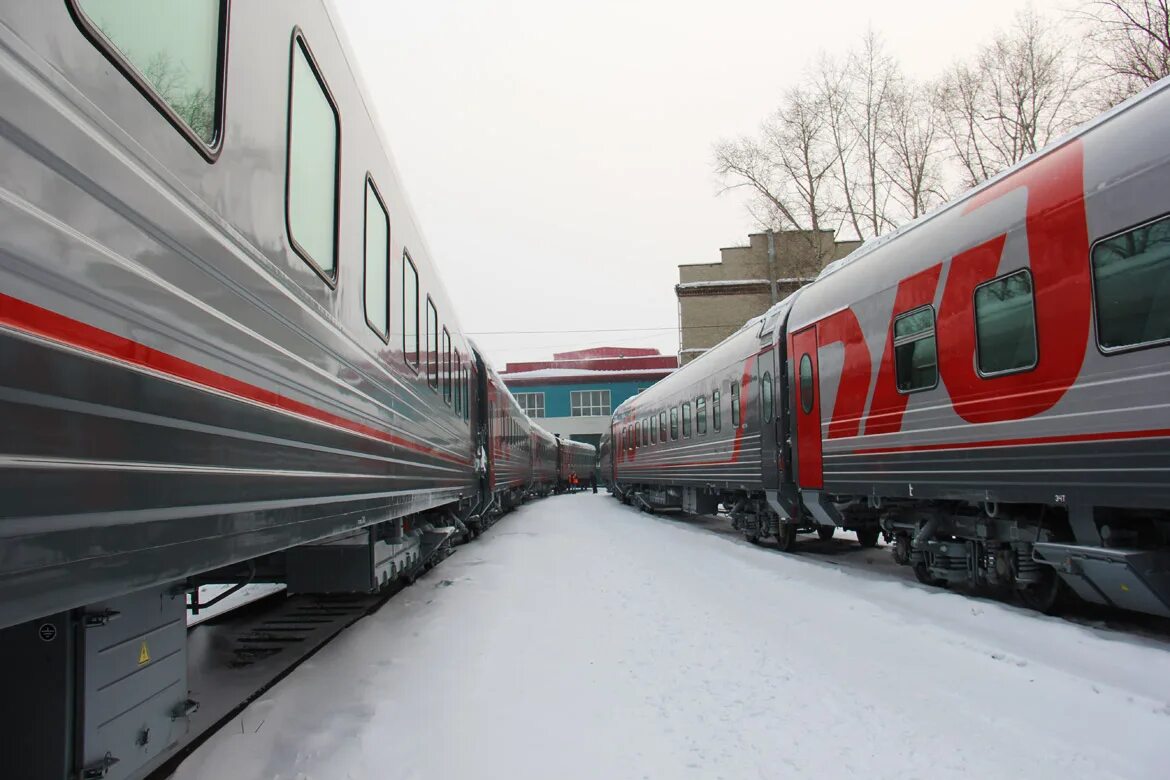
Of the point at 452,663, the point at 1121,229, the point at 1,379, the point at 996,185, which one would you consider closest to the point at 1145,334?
the point at 1121,229

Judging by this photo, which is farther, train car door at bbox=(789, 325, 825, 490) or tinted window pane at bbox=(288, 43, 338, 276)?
train car door at bbox=(789, 325, 825, 490)

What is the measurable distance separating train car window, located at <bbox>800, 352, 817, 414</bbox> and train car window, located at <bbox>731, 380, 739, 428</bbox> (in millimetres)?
2379

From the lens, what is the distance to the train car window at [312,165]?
9.66ft

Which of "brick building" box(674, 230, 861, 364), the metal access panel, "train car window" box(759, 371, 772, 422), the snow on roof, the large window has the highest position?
"brick building" box(674, 230, 861, 364)

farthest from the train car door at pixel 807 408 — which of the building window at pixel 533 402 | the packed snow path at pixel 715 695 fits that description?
the building window at pixel 533 402

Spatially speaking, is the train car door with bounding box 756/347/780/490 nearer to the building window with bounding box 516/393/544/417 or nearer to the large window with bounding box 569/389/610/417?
the large window with bounding box 569/389/610/417

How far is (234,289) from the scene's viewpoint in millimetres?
2260

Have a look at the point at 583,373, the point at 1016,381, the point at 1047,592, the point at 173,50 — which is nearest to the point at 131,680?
the point at 173,50

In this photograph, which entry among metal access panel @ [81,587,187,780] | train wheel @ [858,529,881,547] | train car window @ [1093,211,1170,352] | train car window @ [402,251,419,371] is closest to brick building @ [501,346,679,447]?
train wheel @ [858,529,881,547]

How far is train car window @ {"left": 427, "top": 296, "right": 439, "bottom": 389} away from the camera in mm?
6535

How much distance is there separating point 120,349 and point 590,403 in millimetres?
45236

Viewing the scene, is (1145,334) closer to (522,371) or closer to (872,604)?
(872,604)

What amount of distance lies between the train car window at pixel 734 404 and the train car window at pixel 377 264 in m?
7.10

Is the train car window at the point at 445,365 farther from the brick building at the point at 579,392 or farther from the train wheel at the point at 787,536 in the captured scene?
the brick building at the point at 579,392
